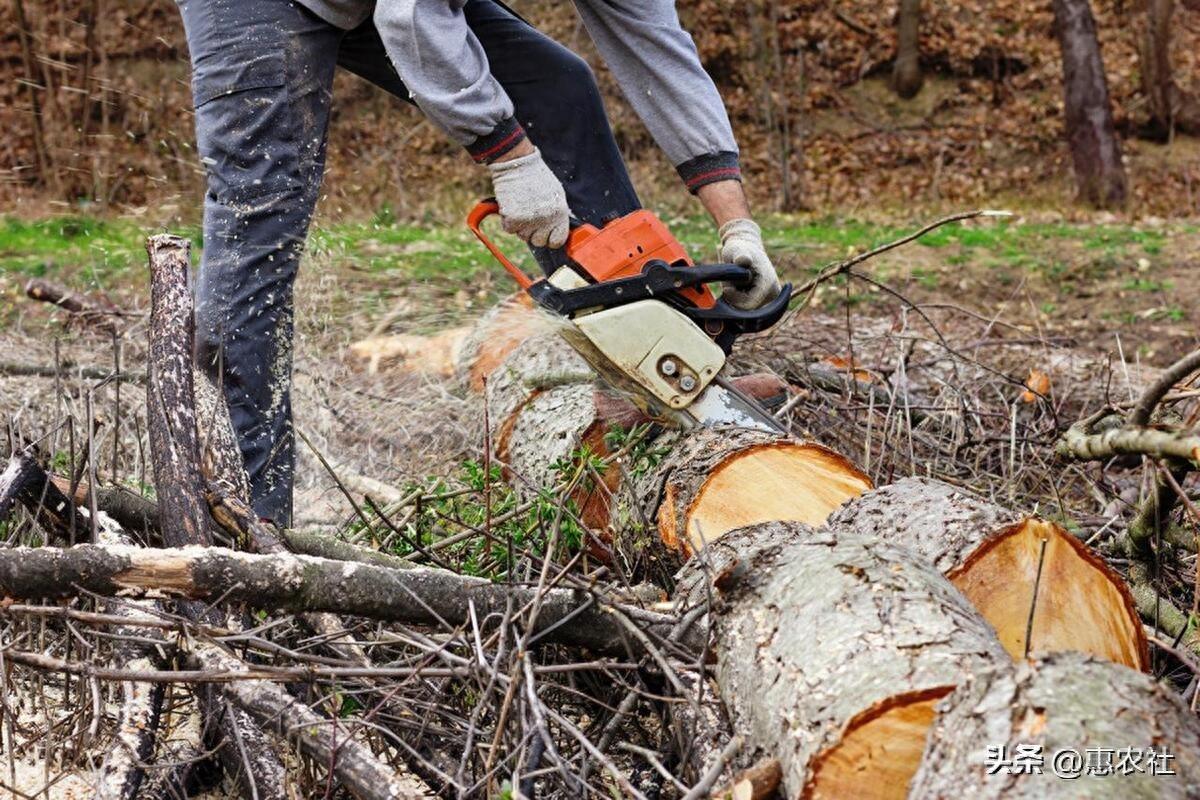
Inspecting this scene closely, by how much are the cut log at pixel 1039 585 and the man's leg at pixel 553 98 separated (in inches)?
62.9

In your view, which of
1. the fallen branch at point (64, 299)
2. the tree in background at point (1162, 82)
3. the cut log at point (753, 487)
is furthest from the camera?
the tree in background at point (1162, 82)

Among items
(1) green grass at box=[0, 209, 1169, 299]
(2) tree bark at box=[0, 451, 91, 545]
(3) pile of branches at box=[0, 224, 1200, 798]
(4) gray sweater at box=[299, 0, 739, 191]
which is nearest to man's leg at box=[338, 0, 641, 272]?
(4) gray sweater at box=[299, 0, 739, 191]

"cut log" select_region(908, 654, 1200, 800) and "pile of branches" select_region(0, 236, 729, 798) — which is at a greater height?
"cut log" select_region(908, 654, 1200, 800)

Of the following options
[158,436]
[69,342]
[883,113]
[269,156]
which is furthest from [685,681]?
[883,113]

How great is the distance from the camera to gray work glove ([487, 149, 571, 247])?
9.51ft

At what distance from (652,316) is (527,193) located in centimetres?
41

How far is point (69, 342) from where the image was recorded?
5148 mm

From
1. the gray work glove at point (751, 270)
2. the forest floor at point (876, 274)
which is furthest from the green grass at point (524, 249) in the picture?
the gray work glove at point (751, 270)

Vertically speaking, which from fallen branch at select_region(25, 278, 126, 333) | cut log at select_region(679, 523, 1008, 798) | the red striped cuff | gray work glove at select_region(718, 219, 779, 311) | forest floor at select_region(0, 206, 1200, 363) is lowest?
forest floor at select_region(0, 206, 1200, 363)

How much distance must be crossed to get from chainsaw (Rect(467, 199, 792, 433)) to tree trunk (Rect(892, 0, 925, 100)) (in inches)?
413

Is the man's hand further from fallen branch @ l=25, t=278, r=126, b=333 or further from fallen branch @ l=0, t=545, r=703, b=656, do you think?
fallen branch @ l=25, t=278, r=126, b=333

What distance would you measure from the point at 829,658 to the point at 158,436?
1.33m

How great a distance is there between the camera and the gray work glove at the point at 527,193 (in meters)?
2.90

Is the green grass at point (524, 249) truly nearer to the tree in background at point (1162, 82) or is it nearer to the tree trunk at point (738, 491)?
the tree in background at point (1162, 82)
